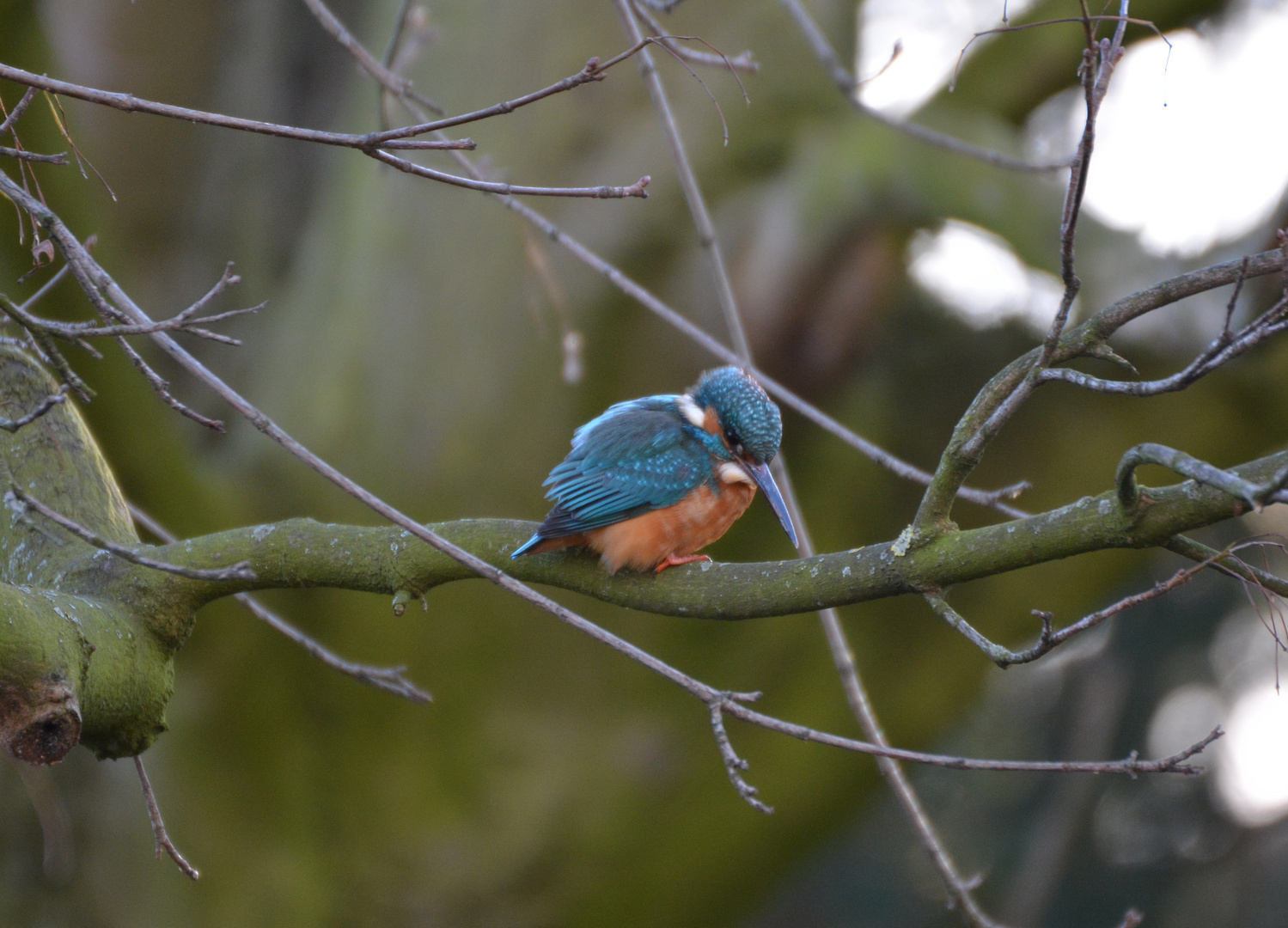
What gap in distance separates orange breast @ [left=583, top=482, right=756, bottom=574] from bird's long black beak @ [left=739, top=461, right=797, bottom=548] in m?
0.05

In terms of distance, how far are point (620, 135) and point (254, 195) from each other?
196cm

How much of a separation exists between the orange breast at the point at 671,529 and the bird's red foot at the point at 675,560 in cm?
1

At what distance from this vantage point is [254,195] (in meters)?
4.81

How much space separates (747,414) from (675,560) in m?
0.42

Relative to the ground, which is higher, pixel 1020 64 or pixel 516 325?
pixel 1020 64

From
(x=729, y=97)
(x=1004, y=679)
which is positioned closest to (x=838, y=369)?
(x=729, y=97)

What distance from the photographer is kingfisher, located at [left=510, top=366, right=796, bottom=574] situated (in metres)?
2.23

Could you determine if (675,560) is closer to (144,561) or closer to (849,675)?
(849,675)

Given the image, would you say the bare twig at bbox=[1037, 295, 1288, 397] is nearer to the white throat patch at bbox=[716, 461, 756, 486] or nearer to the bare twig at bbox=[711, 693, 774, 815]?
the bare twig at bbox=[711, 693, 774, 815]

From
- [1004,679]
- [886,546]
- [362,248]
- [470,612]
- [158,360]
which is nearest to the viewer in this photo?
[886,546]

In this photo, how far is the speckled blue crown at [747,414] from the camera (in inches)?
97.3

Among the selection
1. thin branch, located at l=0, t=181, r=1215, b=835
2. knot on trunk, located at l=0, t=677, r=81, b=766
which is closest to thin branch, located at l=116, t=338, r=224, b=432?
thin branch, located at l=0, t=181, r=1215, b=835

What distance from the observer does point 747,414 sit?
248 centimetres

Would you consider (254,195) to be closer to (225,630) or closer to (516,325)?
(516,325)
